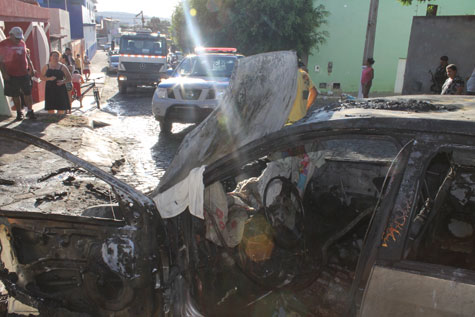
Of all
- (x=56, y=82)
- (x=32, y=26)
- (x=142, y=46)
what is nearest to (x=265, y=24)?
(x=142, y=46)

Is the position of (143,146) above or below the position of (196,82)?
below

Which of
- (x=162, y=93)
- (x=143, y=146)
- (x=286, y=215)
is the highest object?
(x=162, y=93)

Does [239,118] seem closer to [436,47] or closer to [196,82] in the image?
[196,82]

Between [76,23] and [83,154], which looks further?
[76,23]

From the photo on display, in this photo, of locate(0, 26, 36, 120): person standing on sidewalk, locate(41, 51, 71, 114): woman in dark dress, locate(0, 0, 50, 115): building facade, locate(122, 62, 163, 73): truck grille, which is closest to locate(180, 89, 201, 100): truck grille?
locate(41, 51, 71, 114): woman in dark dress

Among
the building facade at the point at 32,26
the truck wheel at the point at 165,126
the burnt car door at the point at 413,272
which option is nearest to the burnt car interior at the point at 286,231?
the burnt car door at the point at 413,272

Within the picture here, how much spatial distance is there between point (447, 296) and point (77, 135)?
7575 millimetres

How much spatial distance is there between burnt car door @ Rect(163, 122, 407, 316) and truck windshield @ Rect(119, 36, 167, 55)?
14759 millimetres

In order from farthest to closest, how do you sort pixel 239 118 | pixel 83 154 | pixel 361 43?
pixel 361 43 → pixel 83 154 → pixel 239 118

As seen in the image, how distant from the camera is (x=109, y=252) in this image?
84.0 inches

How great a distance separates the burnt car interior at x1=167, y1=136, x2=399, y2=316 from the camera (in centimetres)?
246

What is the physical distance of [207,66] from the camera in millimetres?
9648

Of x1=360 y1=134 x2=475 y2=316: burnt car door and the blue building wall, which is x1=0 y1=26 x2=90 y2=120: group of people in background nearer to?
x1=360 y1=134 x2=475 y2=316: burnt car door

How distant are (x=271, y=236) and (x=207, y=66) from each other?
289 inches
